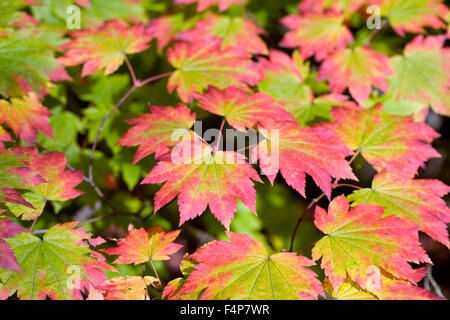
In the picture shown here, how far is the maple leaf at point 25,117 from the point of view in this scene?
1.35 metres

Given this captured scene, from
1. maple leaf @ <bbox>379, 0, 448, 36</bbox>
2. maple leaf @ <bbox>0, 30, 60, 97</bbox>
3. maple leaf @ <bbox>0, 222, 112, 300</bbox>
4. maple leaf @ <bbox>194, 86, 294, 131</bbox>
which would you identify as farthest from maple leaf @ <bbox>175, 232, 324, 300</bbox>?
maple leaf @ <bbox>379, 0, 448, 36</bbox>

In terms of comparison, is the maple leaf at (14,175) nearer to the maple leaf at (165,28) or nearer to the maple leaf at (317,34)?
the maple leaf at (165,28)

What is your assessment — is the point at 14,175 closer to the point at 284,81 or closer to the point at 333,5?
the point at 284,81

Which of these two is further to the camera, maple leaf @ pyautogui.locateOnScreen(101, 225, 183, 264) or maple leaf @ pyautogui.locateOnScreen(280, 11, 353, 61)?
maple leaf @ pyautogui.locateOnScreen(280, 11, 353, 61)

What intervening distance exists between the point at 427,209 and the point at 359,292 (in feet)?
1.12

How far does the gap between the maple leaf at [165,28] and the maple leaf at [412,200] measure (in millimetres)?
1152

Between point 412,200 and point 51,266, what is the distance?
1.02 metres

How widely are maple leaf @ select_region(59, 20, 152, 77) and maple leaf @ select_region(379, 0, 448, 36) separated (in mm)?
1099

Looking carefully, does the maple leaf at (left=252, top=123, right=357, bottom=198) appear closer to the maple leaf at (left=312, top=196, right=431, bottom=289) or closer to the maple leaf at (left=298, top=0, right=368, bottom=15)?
the maple leaf at (left=312, top=196, right=431, bottom=289)

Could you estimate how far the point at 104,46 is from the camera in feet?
5.10

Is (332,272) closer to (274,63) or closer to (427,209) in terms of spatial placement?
(427,209)

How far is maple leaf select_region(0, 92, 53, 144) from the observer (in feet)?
4.42

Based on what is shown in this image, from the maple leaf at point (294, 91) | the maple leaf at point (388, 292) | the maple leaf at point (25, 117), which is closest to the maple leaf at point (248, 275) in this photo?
the maple leaf at point (388, 292)

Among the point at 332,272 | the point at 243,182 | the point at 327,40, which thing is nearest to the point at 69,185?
the point at 243,182
